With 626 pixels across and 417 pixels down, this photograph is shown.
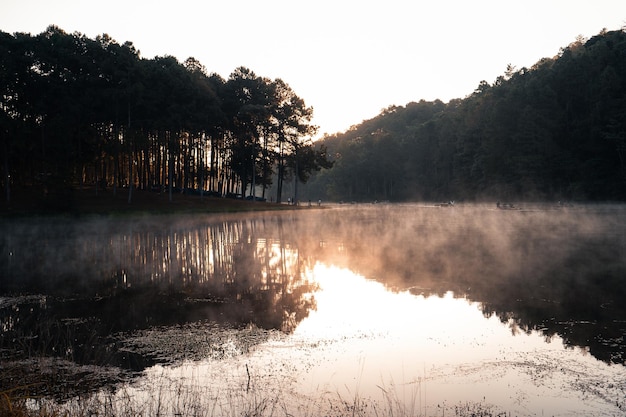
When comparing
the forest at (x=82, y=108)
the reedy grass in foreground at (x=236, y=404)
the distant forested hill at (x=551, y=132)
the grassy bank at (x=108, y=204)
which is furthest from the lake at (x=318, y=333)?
the distant forested hill at (x=551, y=132)

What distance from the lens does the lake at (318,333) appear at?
8.19 metres

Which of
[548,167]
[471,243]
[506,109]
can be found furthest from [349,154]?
[471,243]

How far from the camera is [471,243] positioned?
104ft

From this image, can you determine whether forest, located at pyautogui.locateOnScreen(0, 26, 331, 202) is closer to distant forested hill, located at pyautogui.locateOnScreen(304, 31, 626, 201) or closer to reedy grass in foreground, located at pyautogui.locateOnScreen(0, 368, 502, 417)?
reedy grass in foreground, located at pyautogui.locateOnScreen(0, 368, 502, 417)

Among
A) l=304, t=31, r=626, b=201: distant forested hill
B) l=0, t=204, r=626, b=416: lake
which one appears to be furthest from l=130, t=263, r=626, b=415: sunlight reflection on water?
l=304, t=31, r=626, b=201: distant forested hill

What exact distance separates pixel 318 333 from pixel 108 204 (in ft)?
181

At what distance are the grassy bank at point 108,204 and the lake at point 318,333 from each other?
103 feet

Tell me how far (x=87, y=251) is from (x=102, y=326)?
663 inches

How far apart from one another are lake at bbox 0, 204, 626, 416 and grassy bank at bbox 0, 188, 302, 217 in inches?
1230

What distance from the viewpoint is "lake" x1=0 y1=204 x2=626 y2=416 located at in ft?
26.9

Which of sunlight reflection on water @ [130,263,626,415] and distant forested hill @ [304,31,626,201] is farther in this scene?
distant forested hill @ [304,31,626,201]

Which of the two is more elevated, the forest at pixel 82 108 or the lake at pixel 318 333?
the forest at pixel 82 108

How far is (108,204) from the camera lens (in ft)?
201

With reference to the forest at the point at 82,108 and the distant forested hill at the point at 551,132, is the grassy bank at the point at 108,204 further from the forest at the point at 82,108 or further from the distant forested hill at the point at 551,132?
the distant forested hill at the point at 551,132
